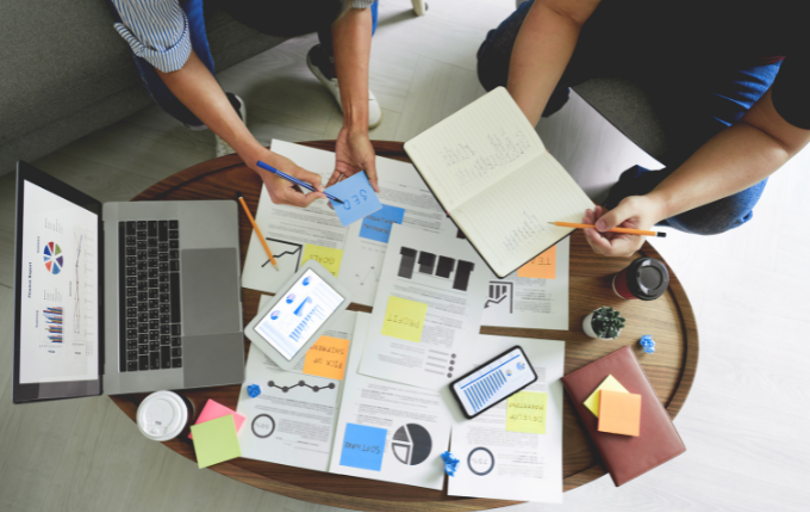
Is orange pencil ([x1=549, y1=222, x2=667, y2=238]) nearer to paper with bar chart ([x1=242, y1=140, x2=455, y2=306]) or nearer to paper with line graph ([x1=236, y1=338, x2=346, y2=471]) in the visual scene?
paper with bar chart ([x1=242, y1=140, x2=455, y2=306])

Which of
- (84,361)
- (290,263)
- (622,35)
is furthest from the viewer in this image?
(622,35)

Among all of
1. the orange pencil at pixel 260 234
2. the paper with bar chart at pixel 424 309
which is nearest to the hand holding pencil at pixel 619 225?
the paper with bar chart at pixel 424 309

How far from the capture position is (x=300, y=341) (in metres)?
0.81

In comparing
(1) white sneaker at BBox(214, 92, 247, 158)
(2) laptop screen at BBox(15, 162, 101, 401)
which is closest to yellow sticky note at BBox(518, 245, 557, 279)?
(2) laptop screen at BBox(15, 162, 101, 401)

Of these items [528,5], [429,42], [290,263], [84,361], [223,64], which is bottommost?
[84,361]

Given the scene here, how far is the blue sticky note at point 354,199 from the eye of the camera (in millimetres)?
840

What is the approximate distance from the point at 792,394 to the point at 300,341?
5.47 ft

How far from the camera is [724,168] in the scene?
84cm

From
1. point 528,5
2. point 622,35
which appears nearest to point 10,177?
point 528,5

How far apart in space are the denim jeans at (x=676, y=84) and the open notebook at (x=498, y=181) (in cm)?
41

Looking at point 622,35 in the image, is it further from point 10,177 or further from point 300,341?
point 10,177

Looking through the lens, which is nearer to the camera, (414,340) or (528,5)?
(414,340)

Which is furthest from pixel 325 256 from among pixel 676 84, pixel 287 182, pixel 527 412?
pixel 676 84

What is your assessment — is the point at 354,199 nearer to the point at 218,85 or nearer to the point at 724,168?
the point at 218,85
